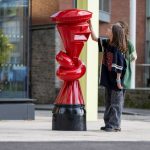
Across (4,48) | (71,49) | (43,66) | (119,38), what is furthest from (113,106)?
(43,66)

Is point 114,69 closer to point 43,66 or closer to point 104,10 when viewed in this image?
point 43,66

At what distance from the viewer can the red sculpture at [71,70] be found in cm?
1053

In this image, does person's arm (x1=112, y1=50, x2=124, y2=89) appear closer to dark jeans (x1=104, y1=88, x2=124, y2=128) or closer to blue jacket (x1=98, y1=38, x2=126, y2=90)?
blue jacket (x1=98, y1=38, x2=126, y2=90)

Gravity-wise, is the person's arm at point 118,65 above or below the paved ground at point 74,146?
above

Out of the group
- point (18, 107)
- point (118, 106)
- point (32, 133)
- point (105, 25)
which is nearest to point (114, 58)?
point (118, 106)

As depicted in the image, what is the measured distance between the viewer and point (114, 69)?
33.5 feet

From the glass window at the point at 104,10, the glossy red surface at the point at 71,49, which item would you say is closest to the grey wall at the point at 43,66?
the glass window at the point at 104,10

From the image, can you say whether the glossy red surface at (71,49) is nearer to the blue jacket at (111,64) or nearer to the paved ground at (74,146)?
the blue jacket at (111,64)

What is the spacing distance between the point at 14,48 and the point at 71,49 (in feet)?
13.0

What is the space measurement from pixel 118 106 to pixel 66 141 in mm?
2075

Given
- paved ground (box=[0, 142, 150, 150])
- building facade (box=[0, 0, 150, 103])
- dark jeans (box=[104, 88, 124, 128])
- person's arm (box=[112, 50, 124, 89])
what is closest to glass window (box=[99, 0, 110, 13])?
building facade (box=[0, 0, 150, 103])

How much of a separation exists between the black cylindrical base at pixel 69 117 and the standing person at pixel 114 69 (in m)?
0.49

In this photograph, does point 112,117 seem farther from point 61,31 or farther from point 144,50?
point 144,50

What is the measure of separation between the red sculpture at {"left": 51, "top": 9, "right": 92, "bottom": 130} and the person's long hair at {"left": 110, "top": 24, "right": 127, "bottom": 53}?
1.83 feet
